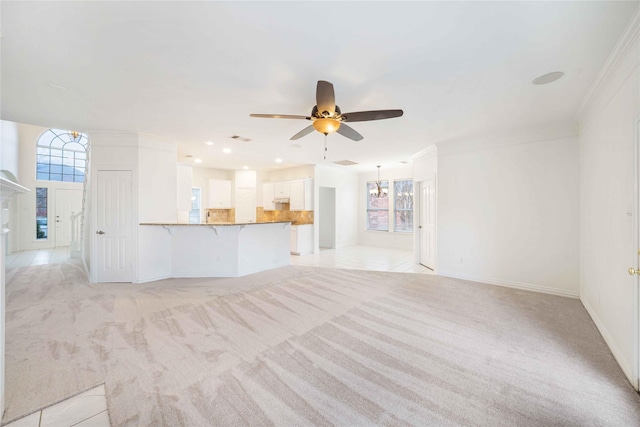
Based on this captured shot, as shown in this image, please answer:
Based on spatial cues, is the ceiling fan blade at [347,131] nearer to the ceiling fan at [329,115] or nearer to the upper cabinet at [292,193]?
the ceiling fan at [329,115]

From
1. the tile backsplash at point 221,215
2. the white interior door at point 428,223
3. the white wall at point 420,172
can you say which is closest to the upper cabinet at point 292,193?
the tile backsplash at point 221,215

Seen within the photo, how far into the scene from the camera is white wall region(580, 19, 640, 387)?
208 cm

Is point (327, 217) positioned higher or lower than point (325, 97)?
lower

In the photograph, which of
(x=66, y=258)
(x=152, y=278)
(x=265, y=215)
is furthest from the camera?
(x=265, y=215)

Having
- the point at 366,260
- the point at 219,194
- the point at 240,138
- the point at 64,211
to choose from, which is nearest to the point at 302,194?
the point at 366,260

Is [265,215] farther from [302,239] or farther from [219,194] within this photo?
[302,239]

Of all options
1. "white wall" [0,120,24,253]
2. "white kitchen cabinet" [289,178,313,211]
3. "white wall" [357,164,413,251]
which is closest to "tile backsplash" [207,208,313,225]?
"white kitchen cabinet" [289,178,313,211]

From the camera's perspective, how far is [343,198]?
29.2 ft

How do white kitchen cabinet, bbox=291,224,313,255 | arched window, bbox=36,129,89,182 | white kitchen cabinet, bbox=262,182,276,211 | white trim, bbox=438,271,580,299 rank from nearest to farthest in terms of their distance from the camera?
1. white trim, bbox=438,271,580,299
2. white kitchen cabinet, bbox=291,224,313,255
3. arched window, bbox=36,129,89,182
4. white kitchen cabinet, bbox=262,182,276,211

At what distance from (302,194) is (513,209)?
17.1ft

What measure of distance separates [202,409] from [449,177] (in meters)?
5.31

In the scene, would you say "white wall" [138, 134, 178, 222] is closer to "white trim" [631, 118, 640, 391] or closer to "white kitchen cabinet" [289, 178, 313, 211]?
"white kitchen cabinet" [289, 178, 313, 211]

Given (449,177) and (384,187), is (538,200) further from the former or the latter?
(384,187)

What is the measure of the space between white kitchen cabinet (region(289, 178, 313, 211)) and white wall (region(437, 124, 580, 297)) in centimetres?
378
